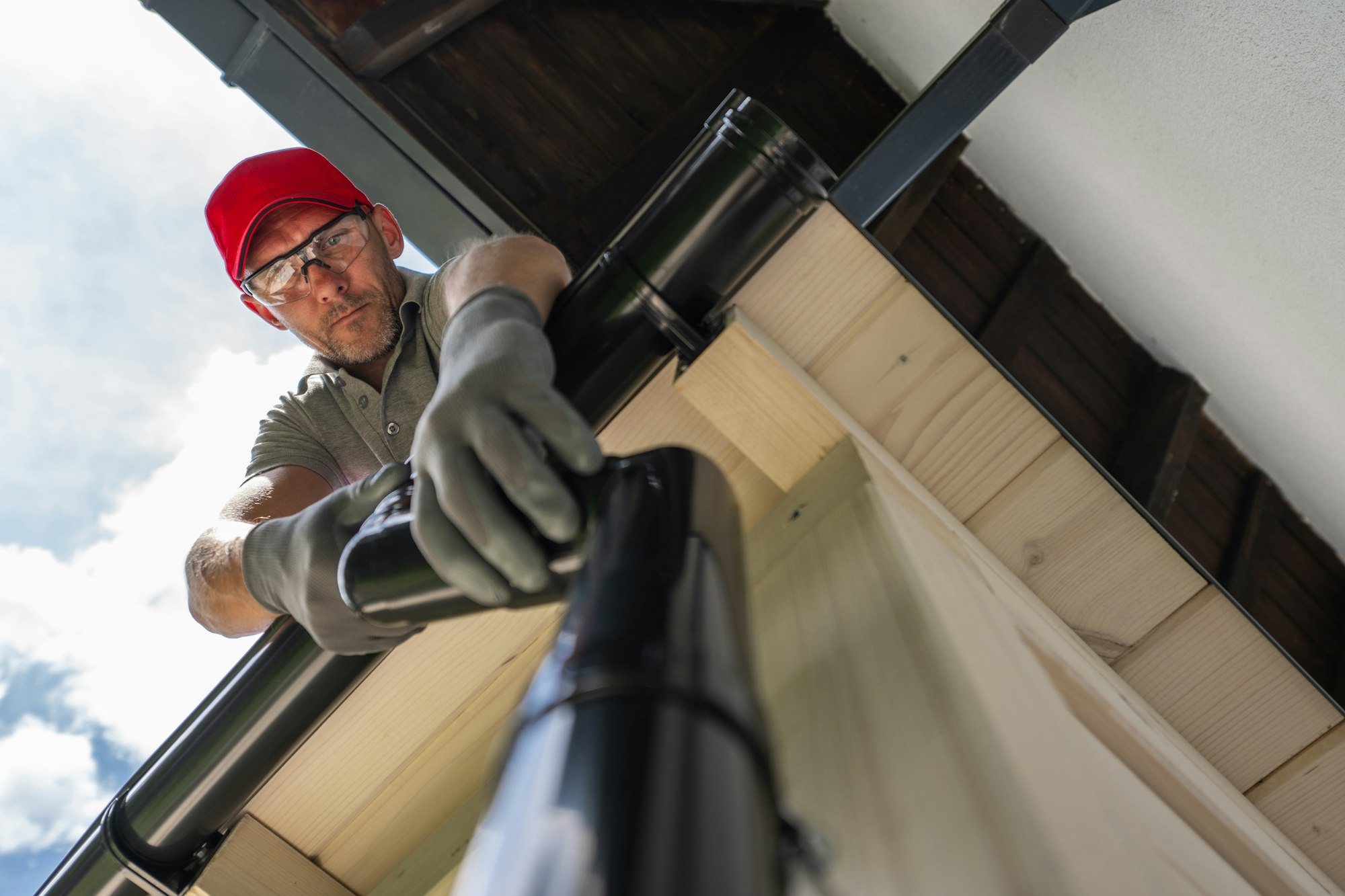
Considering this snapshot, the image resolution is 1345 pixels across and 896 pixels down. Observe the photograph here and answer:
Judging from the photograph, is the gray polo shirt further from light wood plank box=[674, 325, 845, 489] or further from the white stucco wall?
the white stucco wall

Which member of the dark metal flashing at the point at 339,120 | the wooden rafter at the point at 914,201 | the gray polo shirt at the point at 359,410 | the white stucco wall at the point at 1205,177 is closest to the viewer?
the gray polo shirt at the point at 359,410

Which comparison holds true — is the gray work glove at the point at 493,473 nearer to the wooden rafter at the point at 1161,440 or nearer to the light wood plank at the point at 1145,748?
the light wood plank at the point at 1145,748

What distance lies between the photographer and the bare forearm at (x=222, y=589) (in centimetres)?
119

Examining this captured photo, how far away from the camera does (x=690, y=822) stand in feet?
0.88

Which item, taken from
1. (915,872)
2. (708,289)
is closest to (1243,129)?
(708,289)

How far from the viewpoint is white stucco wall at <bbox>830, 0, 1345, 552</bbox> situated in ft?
6.35

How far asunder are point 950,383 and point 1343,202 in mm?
1642

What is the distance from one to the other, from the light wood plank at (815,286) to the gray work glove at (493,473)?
293 mm

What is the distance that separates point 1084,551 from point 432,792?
0.81 metres

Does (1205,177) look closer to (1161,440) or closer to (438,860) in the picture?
(1161,440)

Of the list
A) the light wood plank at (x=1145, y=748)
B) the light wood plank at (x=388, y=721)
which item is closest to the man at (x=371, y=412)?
the light wood plank at (x=388, y=721)

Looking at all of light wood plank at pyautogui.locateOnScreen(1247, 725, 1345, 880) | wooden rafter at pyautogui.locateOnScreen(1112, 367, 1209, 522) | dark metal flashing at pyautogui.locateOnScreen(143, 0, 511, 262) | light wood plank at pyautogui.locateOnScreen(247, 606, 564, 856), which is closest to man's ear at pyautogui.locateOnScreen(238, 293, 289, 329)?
dark metal flashing at pyautogui.locateOnScreen(143, 0, 511, 262)

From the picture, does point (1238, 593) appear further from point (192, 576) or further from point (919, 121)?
point (192, 576)

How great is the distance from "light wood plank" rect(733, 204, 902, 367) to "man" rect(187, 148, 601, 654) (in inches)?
9.2
